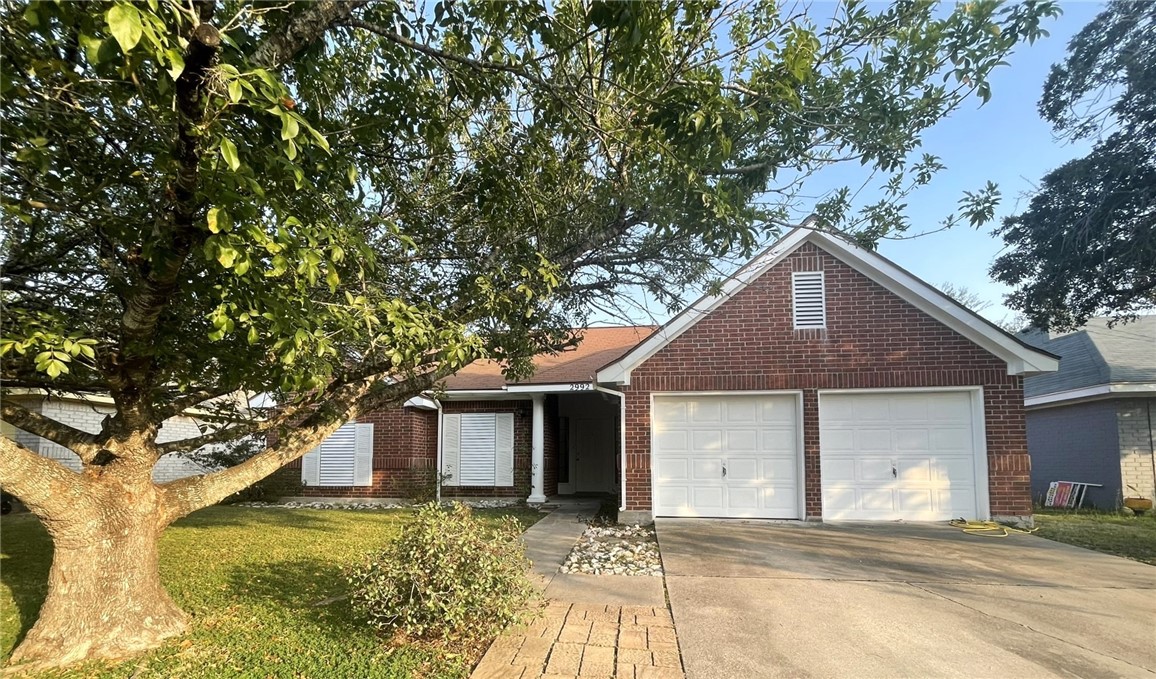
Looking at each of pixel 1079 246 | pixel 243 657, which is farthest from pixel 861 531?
pixel 243 657

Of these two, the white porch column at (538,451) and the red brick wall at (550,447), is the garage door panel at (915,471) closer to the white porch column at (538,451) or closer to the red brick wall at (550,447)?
the white porch column at (538,451)

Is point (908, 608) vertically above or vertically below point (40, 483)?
below

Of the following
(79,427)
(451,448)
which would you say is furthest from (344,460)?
(79,427)

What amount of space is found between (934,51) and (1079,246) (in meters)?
9.47

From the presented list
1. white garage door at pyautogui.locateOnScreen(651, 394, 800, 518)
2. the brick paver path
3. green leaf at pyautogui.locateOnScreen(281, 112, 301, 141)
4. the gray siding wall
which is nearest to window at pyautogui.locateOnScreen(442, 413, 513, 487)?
white garage door at pyautogui.locateOnScreen(651, 394, 800, 518)

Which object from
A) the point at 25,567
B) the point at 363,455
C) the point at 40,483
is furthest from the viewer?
the point at 363,455

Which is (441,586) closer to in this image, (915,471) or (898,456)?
(898,456)

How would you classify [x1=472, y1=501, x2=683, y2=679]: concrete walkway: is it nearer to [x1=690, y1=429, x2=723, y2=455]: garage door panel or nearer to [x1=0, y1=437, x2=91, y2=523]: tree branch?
[x1=0, y1=437, x2=91, y2=523]: tree branch

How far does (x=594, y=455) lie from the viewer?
18.2 m

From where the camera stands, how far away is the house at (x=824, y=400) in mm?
10172

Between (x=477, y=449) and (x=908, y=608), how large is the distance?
11.0m

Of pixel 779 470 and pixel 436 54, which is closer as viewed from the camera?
pixel 436 54

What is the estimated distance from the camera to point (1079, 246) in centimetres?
1107

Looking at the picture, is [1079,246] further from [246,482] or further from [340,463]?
[340,463]
